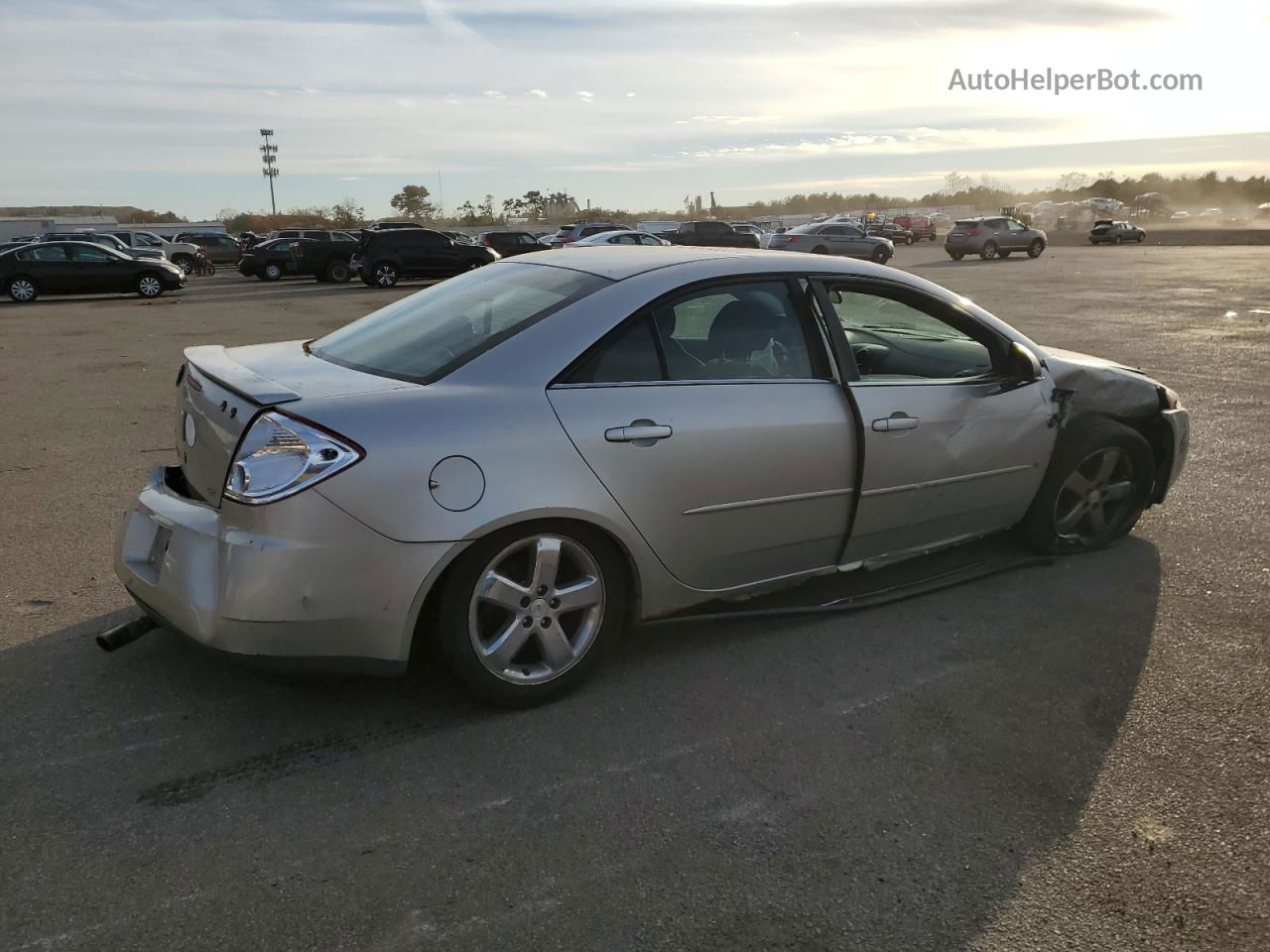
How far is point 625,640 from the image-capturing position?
4215mm

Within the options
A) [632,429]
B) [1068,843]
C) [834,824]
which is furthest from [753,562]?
[1068,843]

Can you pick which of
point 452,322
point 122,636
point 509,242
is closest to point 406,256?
point 509,242

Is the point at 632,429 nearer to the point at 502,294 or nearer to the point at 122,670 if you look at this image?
the point at 502,294

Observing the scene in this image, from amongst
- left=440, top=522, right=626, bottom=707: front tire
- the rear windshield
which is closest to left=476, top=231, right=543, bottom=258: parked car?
the rear windshield

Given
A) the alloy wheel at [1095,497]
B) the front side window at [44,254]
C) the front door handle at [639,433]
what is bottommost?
the alloy wheel at [1095,497]

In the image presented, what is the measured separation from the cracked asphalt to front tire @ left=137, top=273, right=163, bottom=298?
23.3 metres

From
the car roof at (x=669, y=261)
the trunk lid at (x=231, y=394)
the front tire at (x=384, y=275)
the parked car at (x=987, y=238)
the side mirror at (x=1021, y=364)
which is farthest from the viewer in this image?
the parked car at (x=987, y=238)

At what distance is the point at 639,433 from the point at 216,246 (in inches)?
1937

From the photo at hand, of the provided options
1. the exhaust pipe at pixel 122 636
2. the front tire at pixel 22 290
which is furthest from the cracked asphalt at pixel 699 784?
the front tire at pixel 22 290

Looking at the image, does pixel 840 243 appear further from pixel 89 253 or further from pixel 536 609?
pixel 536 609

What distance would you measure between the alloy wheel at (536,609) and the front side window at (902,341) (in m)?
1.54

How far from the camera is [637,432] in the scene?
11.9ft

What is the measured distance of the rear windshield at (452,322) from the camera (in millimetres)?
3705

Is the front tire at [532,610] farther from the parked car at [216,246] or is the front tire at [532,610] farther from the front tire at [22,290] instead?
the parked car at [216,246]
